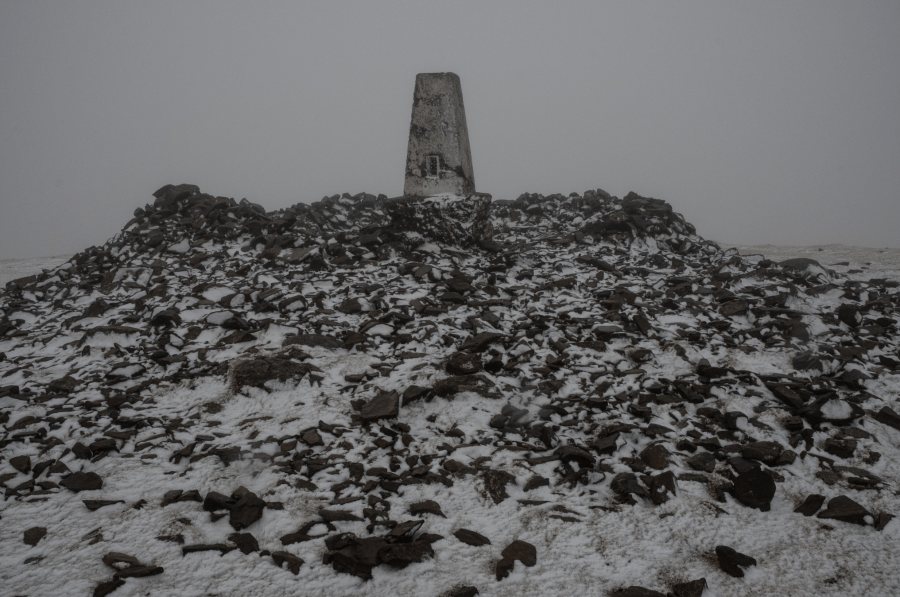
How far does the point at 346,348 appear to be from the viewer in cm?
604

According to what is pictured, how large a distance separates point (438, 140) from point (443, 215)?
128 cm

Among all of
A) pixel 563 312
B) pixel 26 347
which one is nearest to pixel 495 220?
pixel 563 312

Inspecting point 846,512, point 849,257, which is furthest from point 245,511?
point 849,257

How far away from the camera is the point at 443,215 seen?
905cm

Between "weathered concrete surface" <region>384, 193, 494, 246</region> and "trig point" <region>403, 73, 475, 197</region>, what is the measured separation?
0.21 m

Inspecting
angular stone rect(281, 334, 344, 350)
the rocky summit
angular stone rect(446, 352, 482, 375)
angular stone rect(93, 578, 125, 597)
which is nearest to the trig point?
the rocky summit

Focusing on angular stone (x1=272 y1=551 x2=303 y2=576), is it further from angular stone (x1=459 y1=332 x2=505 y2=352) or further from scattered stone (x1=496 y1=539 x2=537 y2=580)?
angular stone (x1=459 y1=332 x2=505 y2=352)

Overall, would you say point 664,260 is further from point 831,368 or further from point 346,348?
point 346,348

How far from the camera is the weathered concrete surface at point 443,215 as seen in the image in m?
8.98

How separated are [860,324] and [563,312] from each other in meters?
3.69

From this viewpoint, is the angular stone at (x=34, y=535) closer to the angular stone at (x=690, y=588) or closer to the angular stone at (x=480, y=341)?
the angular stone at (x=480, y=341)

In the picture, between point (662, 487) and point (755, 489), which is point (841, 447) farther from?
point (662, 487)

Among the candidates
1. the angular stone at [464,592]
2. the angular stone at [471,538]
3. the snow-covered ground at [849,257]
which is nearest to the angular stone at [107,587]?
the angular stone at [464,592]

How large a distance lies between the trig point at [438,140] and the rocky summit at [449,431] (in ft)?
4.85
